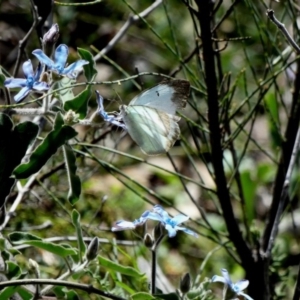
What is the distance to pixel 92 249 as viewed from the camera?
109 cm

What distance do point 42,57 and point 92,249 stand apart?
274 millimetres

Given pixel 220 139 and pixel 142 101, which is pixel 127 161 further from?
pixel 142 101

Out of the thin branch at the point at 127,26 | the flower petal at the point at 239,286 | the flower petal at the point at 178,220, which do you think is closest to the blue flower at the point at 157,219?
the flower petal at the point at 178,220

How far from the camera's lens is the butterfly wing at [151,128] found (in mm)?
1195

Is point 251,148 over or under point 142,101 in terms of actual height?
under

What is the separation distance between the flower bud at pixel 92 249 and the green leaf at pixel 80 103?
182 millimetres

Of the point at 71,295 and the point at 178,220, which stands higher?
the point at 178,220

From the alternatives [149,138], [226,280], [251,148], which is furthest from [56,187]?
[251,148]

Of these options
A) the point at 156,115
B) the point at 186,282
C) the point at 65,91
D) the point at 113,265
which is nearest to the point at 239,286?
the point at 186,282

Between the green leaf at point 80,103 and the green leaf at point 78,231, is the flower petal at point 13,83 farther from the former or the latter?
the green leaf at point 78,231

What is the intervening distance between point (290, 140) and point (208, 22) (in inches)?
22.6

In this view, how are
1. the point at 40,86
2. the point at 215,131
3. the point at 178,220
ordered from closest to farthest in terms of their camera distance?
the point at 40,86, the point at 178,220, the point at 215,131

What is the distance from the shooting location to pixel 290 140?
1.76m

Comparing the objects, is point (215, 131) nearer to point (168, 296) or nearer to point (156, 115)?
point (156, 115)
